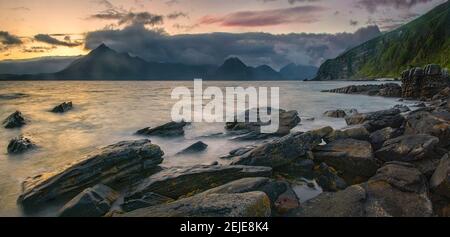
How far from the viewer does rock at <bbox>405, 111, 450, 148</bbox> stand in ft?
46.4

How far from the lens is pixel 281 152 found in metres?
13.6

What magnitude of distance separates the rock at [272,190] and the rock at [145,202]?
1.76 m

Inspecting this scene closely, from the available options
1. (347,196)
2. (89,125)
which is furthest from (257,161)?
(89,125)

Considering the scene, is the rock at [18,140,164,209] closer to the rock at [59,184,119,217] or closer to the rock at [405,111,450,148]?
the rock at [59,184,119,217]

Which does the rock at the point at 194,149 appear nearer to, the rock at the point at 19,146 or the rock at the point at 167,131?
the rock at the point at 167,131

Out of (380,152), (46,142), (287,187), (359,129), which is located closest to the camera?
(287,187)

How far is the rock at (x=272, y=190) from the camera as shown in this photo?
9.52 metres

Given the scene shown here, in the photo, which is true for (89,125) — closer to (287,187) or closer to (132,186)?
(132,186)

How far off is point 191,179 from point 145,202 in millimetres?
1896

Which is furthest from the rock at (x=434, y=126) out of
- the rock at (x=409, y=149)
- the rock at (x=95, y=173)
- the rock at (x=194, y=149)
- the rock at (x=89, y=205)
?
the rock at (x=89, y=205)

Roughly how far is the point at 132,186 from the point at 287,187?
19.1ft

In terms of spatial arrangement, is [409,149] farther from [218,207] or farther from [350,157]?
[218,207]

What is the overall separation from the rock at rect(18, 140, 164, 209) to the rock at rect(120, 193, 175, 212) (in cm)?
232
